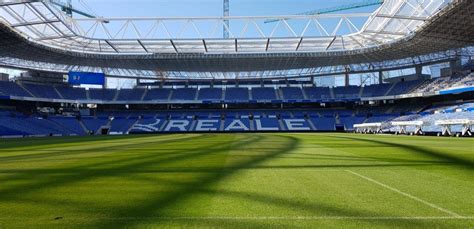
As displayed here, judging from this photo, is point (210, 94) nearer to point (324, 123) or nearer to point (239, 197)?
point (324, 123)

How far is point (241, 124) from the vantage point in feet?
228

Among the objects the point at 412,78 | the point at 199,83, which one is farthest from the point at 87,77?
the point at 412,78

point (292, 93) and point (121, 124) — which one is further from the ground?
point (292, 93)

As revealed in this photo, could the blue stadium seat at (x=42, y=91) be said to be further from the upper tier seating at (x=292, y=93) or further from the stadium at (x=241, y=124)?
the upper tier seating at (x=292, y=93)

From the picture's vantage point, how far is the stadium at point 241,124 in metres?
5.64

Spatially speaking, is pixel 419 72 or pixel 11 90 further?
pixel 419 72

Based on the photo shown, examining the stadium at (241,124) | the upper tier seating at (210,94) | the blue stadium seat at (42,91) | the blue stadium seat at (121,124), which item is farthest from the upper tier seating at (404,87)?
the blue stadium seat at (42,91)

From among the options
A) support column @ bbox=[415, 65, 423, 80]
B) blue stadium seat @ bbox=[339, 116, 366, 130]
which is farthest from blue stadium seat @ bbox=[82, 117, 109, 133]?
support column @ bbox=[415, 65, 423, 80]

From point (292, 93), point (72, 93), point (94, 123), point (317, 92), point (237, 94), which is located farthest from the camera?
point (237, 94)

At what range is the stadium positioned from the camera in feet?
18.5

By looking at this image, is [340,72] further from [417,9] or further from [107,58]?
[107,58]

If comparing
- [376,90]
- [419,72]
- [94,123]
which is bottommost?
[94,123]

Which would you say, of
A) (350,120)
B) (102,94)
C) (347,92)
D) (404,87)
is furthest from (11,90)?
(404,87)

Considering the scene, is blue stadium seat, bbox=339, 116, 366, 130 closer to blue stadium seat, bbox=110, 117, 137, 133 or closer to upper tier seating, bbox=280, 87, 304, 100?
upper tier seating, bbox=280, 87, 304, 100
